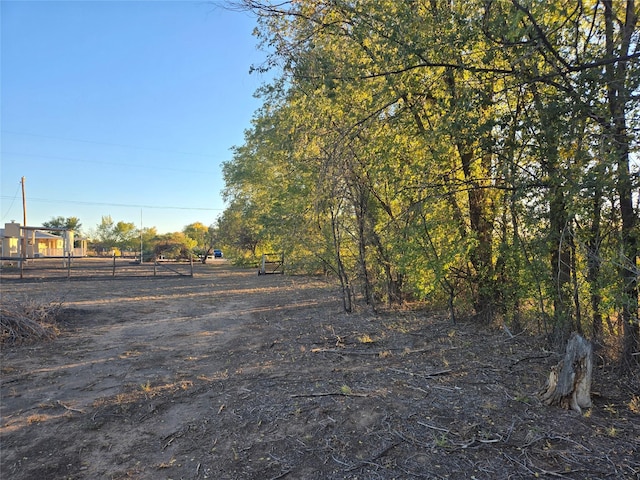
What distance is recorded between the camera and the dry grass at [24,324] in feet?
23.4

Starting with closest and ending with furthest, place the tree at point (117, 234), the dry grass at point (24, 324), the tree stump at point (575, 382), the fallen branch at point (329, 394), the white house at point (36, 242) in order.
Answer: the tree stump at point (575, 382), the fallen branch at point (329, 394), the dry grass at point (24, 324), the white house at point (36, 242), the tree at point (117, 234)

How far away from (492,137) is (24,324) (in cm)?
840

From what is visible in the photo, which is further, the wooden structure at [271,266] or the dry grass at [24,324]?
the wooden structure at [271,266]

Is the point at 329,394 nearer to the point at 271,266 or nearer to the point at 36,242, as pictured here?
the point at 271,266

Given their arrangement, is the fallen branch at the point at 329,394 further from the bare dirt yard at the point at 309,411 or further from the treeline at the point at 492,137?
the treeline at the point at 492,137

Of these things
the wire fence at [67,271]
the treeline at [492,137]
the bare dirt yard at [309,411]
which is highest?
the treeline at [492,137]

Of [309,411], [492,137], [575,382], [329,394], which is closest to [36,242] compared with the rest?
[329,394]

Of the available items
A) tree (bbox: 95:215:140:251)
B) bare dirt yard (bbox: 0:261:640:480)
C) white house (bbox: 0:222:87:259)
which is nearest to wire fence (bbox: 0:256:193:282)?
white house (bbox: 0:222:87:259)

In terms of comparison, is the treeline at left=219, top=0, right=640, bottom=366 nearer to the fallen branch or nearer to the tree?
the fallen branch

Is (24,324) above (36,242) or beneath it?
beneath

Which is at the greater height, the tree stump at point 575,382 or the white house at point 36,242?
the white house at point 36,242

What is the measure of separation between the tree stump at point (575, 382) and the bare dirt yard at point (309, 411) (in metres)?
0.13

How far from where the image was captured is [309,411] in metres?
3.83

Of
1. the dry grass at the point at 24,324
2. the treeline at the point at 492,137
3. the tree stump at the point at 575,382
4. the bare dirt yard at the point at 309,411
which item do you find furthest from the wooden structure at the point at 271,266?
the tree stump at the point at 575,382
